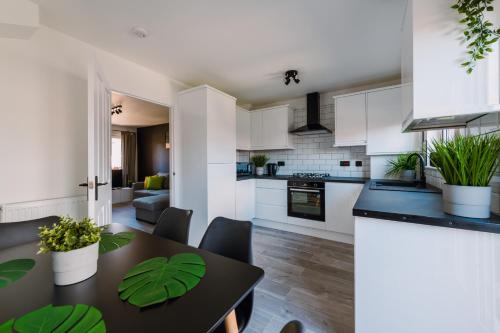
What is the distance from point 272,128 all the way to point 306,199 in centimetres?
146

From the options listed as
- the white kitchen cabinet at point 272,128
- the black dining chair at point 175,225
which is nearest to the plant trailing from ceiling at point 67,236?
the black dining chair at point 175,225

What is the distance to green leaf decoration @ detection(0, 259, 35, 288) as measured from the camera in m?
0.79

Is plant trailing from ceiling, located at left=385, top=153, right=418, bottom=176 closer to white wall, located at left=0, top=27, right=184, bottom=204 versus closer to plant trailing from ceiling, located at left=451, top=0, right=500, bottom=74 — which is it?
plant trailing from ceiling, located at left=451, top=0, right=500, bottom=74

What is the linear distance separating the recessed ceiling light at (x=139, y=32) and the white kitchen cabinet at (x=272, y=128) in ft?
7.64

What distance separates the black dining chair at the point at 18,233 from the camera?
1.21 meters

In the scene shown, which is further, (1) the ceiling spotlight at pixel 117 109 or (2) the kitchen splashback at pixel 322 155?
(1) the ceiling spotlight at pixel 117 109

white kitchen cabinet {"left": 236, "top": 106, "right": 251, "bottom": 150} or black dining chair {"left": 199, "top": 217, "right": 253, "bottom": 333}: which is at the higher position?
white kitchen cabinet {"left": 236, "top": 106, "right": 251, "bottom": 150}

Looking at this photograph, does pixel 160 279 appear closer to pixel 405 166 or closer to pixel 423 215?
pixel 423 215

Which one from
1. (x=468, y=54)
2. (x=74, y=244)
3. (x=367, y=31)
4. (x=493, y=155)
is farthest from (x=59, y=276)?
(x=367, y=31)

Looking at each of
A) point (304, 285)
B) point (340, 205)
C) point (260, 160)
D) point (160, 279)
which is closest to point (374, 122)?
point (340, 205)

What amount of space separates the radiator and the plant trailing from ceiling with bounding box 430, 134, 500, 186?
2.94m

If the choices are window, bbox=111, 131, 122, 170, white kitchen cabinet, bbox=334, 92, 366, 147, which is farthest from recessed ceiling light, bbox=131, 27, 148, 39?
window, bbox=111, 131, 122, 170

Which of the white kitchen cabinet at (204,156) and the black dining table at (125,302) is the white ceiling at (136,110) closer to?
the white kitchen cabinet at (204,156)

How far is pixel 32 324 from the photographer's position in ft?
1.84
